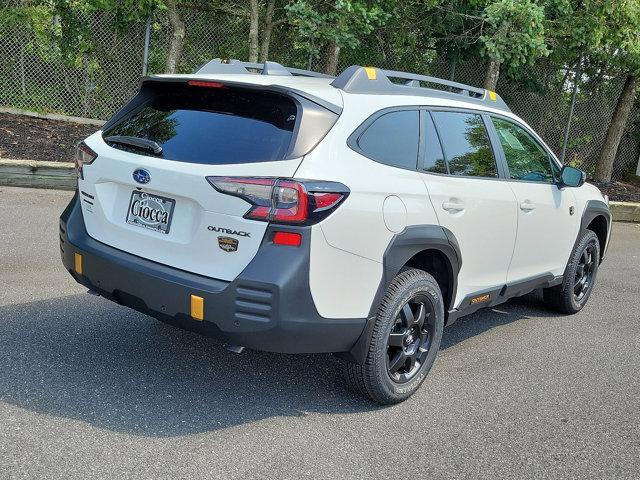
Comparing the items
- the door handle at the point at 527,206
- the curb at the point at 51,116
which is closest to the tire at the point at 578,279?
the door handle at the point at 527,206

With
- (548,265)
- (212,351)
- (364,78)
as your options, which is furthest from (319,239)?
(548,265)

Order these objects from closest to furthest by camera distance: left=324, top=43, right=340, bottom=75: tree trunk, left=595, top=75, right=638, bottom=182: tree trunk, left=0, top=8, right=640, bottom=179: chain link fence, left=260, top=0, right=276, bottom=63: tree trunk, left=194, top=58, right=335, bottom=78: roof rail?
left=194, top=58, right=335, bottom=78: roof rail < left=324, top=43, right=340, bottom=75: tree trunk < left=0, top=8, right=640, bottom=179: chain link fence < left=260, top=0, right=276, bottom=63: tree trunk < left=595, top=75, right=638, bottom=182: tree trunk

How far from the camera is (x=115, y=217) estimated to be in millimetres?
3693

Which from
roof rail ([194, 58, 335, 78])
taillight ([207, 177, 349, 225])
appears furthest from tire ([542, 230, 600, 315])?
taillight ([207, 177, 349, 225])

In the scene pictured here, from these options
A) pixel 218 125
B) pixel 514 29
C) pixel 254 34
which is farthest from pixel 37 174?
pixel 514 29

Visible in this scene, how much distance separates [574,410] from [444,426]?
913mm

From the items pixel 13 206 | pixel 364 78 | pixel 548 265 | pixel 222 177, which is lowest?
pixel 13 206

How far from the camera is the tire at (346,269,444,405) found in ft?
12.0

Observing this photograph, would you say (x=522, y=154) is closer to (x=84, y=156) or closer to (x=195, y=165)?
(x=195, y=165)

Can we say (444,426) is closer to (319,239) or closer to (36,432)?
(319,239)

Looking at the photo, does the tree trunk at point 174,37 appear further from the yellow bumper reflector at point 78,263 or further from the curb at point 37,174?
the yellow bumper reflector at point 78,263

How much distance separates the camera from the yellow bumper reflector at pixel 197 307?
3.27m

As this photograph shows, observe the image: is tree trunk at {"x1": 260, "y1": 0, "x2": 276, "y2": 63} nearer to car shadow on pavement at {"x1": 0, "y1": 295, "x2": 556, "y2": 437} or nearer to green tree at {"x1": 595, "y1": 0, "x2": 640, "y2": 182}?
green tree at {"x1": 595, "y1": 0, "x2": 640, "y2": 182}

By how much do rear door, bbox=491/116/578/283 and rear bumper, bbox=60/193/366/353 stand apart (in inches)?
77.2
